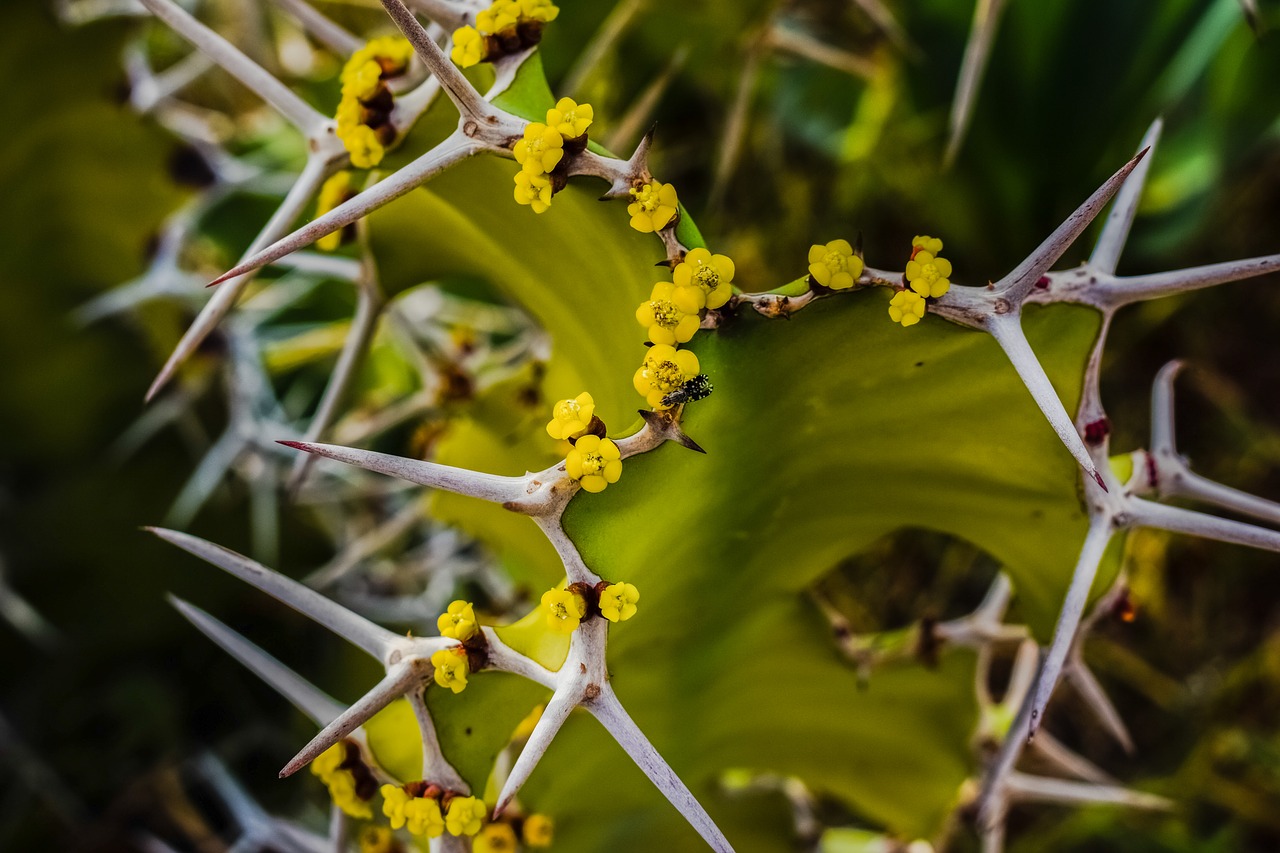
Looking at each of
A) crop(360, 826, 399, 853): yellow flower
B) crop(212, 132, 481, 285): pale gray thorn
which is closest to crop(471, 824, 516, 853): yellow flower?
crop(360, 826, 399, 853): yellow flower

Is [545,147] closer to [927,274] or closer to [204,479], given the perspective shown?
[927,274]

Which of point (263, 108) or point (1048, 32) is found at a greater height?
point (1048, 32)

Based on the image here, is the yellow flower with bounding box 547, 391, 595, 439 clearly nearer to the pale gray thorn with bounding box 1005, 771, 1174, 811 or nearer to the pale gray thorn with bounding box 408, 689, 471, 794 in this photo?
the pale gray thorn with bounding box 408, 689, 471, 794

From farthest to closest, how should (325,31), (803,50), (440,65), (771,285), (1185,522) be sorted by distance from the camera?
(771,285), (803,50), (325,31), (1185,522), (440,65)

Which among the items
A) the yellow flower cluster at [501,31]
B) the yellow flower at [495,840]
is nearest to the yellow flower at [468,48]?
the yellow flower cluster at [501,31]

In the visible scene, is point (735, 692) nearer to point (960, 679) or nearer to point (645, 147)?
point (960, 679)

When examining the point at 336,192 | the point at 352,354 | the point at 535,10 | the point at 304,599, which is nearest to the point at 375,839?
the point at 304,599

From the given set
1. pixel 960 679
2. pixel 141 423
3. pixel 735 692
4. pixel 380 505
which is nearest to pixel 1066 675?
pixel 960 679
